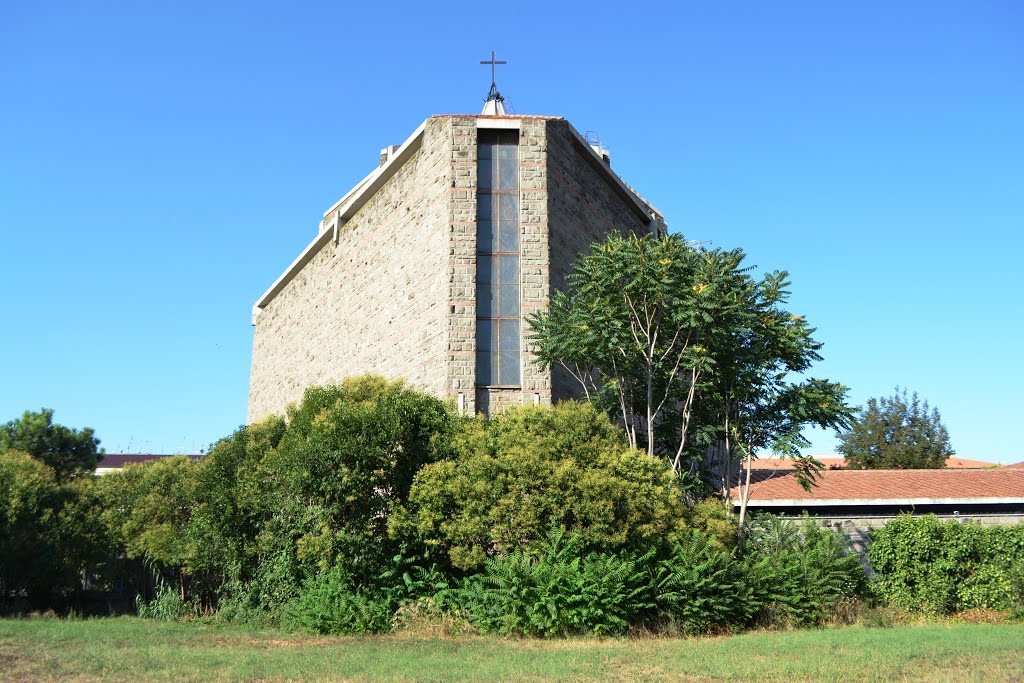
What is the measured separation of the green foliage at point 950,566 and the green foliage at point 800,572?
0.81 m

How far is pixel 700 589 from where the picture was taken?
1544 cm

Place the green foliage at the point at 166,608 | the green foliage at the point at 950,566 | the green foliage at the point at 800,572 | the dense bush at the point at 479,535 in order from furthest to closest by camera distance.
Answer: the green foliage at the point at 166,608, the green foliage at the point at 950,566, the green foliage at the point at 800,572, the dense bush at the point at 479,535

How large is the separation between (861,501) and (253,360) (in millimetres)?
32534

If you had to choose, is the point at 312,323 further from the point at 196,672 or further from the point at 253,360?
the point at 196,672

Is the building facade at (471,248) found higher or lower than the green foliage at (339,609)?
higher

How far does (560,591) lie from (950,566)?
10.0 meters

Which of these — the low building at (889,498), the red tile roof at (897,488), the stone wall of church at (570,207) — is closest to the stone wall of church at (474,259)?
the stone wall of church at (570,207)

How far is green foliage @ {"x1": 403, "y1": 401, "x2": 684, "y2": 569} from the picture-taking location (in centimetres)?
1479

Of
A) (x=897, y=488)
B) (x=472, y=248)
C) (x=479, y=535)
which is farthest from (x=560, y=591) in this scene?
(x=897, y=488)

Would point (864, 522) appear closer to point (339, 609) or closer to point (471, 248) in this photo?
point (471, 248)

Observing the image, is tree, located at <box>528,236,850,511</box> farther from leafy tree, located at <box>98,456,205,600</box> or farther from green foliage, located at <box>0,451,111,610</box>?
green foliage, located at <box>0,451,111,610</box>

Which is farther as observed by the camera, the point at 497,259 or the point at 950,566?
the point at 497,259

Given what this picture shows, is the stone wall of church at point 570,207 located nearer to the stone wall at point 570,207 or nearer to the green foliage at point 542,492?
the stone wall at point 570,207

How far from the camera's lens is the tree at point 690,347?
1875 cm
